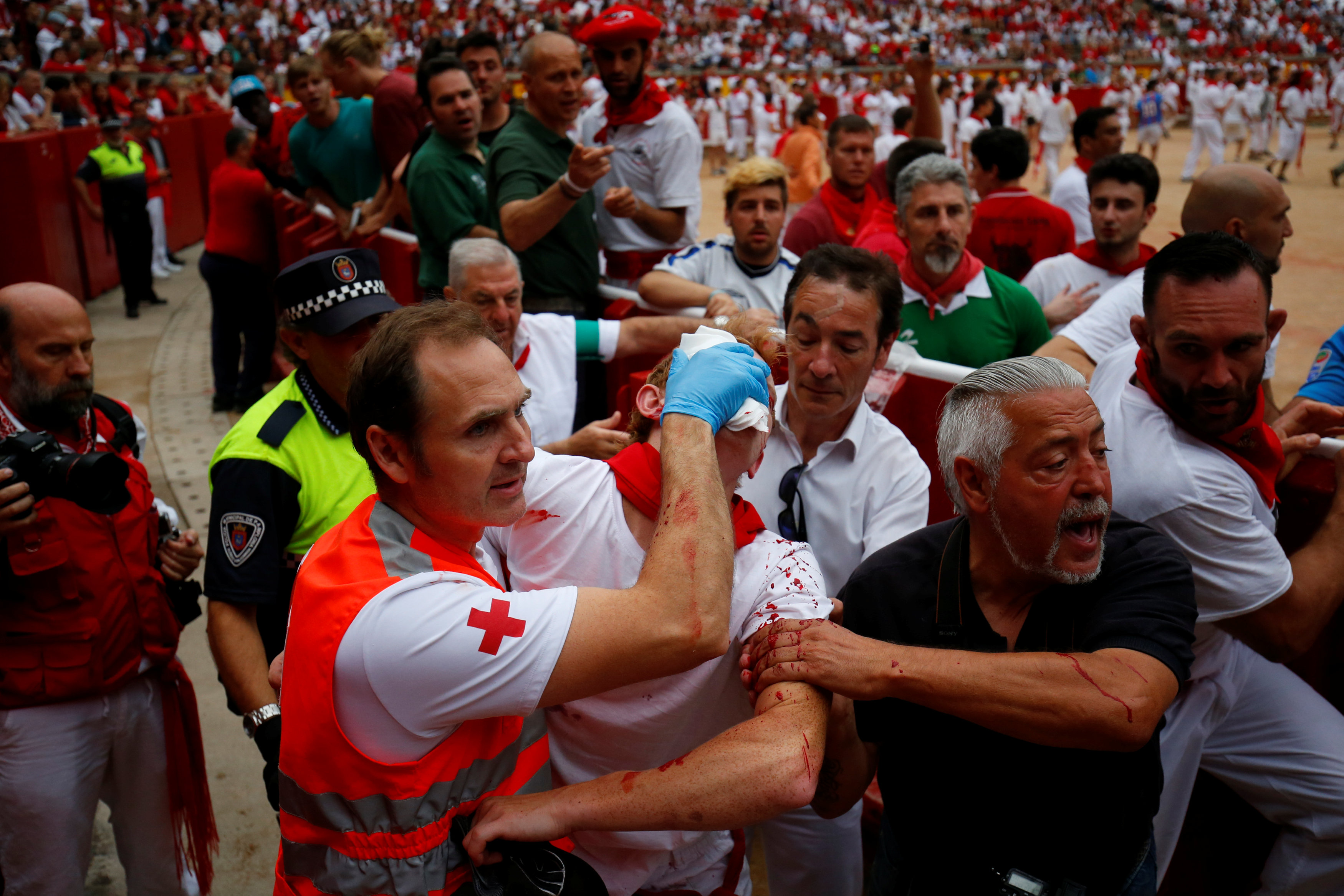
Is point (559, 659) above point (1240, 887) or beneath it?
above

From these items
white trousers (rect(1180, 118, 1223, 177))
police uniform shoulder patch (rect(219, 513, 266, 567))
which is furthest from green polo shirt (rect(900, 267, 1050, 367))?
white trousers (rect(1180, 118, 1223, 177))

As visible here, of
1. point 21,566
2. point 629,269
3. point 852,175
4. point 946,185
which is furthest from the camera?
point 852,175

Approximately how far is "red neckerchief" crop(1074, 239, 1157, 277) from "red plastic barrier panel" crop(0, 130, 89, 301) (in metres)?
10.0

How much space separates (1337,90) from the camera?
26.4 meters

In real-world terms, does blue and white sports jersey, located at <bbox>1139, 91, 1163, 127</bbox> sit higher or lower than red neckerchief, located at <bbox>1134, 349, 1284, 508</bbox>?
lower

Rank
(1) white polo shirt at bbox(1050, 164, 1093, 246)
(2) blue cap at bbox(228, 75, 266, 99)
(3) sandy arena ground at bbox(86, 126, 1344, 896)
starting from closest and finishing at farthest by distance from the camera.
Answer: (3) sandy arena ground at bbox(86, 126, 1344, 896)
(1) white polo shirt at bbox(1050, 164, 1093, 246)
(2) blue cap at bbox(228, 75, 266, 99)

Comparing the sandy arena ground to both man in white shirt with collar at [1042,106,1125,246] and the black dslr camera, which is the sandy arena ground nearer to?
the black dslr camera

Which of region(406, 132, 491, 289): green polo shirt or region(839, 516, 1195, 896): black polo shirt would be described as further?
region(406, 132, 491, 289): green polo shirt

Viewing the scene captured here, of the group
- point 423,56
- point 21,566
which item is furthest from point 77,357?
point 423,56

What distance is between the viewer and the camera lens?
2.56 m

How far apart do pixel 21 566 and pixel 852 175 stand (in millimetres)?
5390

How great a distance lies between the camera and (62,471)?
258 centimetres

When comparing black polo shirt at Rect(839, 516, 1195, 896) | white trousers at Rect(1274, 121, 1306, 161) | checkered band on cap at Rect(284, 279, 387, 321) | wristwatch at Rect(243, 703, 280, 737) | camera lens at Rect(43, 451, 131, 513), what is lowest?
white trousers at Rect(1274, 121, 1306, 161)

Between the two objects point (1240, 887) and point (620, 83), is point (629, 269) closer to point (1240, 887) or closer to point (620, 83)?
point (620, 83)
